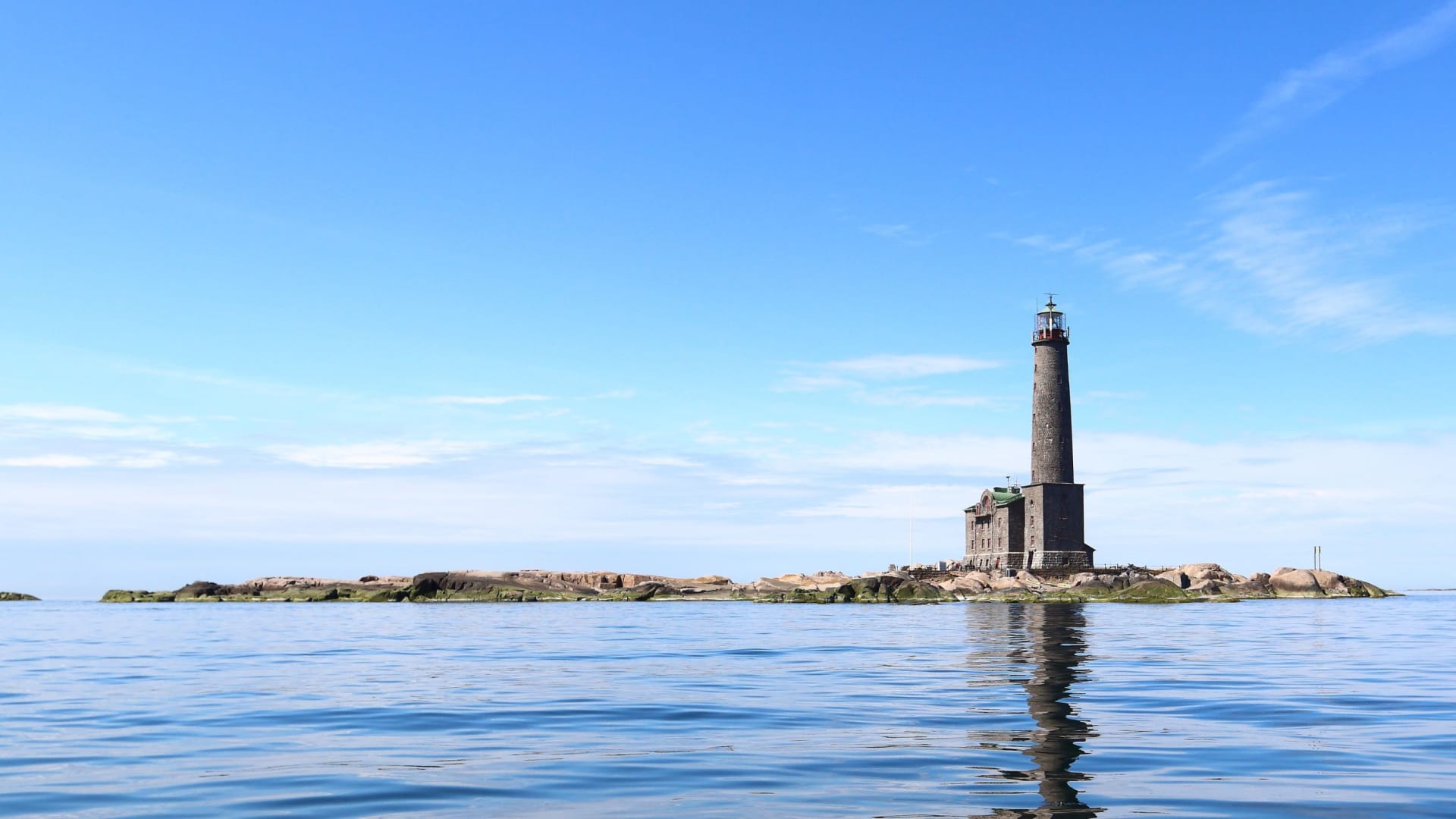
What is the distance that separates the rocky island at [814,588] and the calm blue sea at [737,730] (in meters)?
50.8

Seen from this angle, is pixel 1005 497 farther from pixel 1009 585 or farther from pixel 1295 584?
pixel 1295 584

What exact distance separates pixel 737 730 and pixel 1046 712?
183 inches

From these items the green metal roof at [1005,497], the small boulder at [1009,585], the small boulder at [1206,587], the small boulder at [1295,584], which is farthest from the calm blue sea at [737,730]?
the green metal roof at [1005,497]

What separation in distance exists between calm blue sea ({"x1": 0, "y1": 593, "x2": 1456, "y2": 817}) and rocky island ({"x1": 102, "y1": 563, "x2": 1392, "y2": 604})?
5078 centimetres

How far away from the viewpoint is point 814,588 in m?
97.5

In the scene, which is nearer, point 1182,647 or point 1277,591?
point 1182,647

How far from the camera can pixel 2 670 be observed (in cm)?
2478

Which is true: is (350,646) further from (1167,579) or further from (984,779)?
(1167,579)

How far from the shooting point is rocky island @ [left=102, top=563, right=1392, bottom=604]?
82.9 metres

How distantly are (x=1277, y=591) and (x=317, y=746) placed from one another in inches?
3719

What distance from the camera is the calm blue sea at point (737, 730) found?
10094 millimetres

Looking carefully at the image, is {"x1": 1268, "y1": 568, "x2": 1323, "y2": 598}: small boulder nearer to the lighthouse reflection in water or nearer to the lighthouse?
the lighthouse

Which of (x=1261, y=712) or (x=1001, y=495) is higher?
(x=1001, y=495)

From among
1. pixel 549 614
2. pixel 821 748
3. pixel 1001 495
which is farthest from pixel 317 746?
pixel 1001 495
